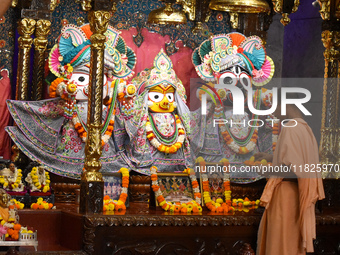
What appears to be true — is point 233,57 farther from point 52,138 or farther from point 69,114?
point 52,138

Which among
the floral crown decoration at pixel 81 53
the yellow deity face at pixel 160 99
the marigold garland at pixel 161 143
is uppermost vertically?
the floral crown decoration at pixel 81 53

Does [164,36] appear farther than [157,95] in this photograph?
Yes

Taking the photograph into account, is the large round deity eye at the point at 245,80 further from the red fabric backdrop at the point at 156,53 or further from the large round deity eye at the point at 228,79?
the red fabric backdrop at the point at 156,53

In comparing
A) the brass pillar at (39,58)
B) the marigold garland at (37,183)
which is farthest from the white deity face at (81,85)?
the marigold garland at (37,183)

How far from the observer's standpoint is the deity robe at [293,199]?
6312mm

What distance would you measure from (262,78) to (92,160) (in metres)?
4.16

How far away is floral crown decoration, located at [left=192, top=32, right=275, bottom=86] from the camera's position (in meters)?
9.68

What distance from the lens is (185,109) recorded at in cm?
929

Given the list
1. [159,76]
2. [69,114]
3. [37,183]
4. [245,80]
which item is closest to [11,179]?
[37,183]

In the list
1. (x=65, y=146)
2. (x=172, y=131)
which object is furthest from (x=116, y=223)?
(x=172, y=131)

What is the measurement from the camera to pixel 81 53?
8578mm

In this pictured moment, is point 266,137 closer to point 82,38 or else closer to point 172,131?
point 172,131

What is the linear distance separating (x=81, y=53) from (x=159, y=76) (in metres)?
1.19

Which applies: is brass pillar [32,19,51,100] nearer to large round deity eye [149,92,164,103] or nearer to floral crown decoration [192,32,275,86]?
large round deity eye [149,92,164,103]
